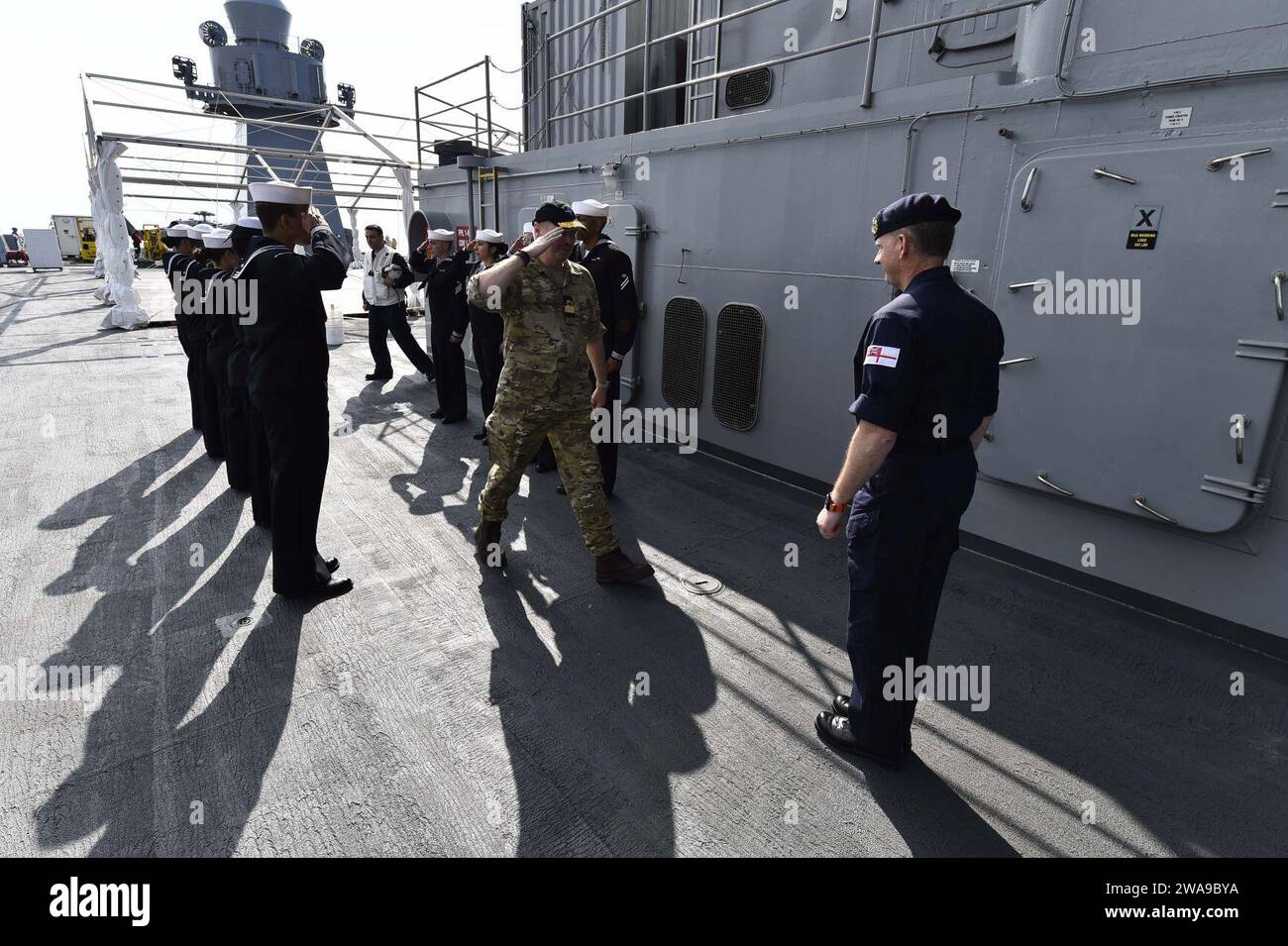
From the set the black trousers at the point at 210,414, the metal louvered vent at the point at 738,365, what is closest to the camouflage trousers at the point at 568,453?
the metal louvered vent at the point at 738,365

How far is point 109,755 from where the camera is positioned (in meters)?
2.43

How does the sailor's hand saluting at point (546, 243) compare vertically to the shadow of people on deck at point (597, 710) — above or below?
above

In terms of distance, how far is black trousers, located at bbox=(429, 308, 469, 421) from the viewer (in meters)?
6.94

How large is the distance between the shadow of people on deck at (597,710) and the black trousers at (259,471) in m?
1.68

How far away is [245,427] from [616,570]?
121 inches

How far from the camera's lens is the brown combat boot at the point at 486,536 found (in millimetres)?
4035

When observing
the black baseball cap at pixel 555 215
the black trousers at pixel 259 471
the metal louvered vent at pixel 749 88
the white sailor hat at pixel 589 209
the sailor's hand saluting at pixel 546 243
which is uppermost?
the metal louvered vent at pixel 749 88

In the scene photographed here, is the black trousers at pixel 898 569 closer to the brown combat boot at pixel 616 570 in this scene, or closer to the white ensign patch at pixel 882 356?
the white ensign patch at pixel 882 356

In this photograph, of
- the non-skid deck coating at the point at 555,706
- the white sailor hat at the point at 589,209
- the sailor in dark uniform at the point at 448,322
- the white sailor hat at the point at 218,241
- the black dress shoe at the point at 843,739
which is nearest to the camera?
the non-skid deck coating at the point at 555,706

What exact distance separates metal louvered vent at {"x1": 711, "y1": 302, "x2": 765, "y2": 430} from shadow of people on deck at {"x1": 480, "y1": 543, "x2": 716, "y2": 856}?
2305mm

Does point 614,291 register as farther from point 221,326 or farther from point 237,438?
point 237,438

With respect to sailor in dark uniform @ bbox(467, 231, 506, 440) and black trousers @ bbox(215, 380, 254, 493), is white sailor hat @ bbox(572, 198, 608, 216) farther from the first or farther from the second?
black trousers @ bbox(215, 380, 254, 493)

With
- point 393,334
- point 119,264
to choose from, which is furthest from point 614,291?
point 119,264
